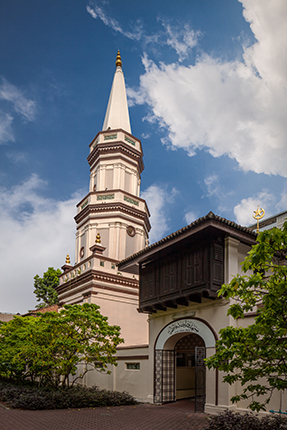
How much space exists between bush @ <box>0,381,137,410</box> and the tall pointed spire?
20.3 metres

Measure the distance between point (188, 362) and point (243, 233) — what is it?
908 cm

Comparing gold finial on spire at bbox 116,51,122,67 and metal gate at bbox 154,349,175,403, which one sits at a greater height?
gold finial on spire at bbox 116,51,122,67

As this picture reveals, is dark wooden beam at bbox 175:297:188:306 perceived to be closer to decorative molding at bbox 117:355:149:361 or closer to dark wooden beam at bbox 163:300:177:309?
dark wooden beam at bbox 163:300:177:309

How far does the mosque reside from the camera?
46.4 feet

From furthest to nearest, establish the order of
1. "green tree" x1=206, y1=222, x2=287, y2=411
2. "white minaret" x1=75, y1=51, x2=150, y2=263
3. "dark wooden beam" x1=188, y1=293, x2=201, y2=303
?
"white minaret" x1=75, y1=51, x2=150, y2=263 < "dark wooden beam" x1=188, y1=293, x2=201, y2=303 < "green tree" x1=206, y1=222, x2=287, y2=411

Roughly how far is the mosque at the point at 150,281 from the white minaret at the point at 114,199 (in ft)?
0.24

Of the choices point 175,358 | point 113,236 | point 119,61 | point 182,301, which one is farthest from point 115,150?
point 175,358

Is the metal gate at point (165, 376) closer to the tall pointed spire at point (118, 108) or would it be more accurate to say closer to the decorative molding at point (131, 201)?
the decorative molding at point (131, 201)

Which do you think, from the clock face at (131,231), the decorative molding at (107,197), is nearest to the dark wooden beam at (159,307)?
the clock face at (131,231)

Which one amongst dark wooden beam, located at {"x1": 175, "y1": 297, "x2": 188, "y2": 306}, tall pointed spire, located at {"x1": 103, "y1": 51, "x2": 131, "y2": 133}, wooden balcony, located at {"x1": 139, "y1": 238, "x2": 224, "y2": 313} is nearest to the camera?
wooden balcony, located at {"x1": 139, "y1": 238, "x2": 224, "y2": 313}

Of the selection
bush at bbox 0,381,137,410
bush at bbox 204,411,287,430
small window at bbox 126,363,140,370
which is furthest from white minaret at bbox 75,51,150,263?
bush at bbox 204,411,287,430

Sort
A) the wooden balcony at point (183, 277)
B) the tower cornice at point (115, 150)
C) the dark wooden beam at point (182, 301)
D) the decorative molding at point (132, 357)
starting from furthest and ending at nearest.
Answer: the tower cornice at point (115, 150) → the decorative molding at point (132, 357) → the dark wooden beam at point (182, 301) → the wooden balcony at point (183, 277)

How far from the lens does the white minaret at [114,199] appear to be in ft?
84.5

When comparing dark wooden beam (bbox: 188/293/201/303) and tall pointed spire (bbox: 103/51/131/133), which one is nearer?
dark wooden beam (bbox: 188/293/201/303)
